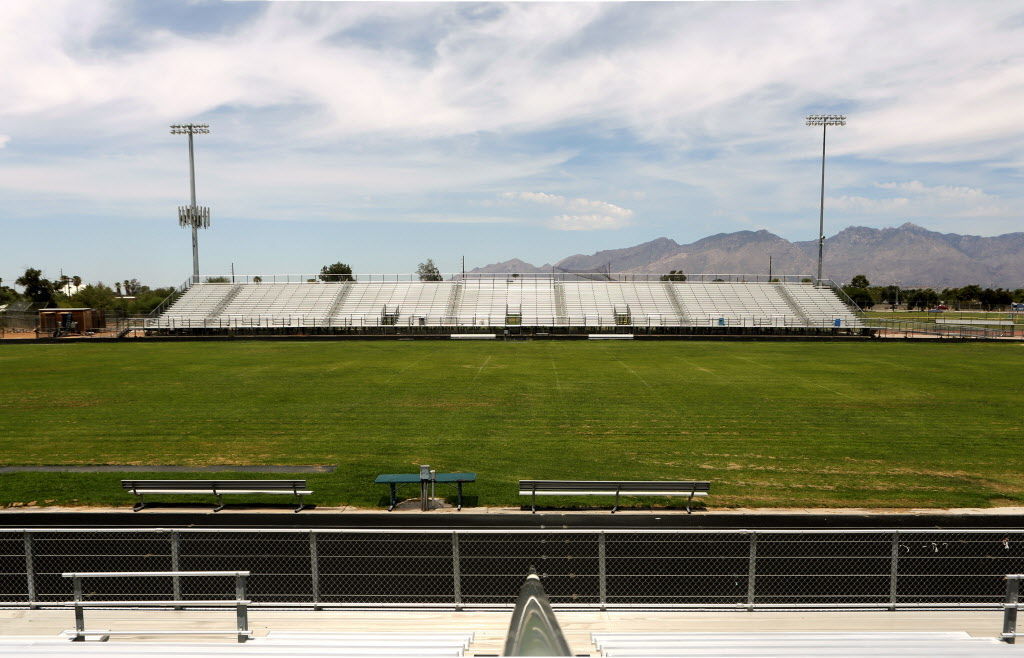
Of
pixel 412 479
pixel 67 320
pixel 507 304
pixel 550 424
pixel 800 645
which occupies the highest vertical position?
pixel 507 304

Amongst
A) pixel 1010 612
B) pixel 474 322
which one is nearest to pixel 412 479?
pixel 1010 612

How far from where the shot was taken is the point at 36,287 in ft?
271

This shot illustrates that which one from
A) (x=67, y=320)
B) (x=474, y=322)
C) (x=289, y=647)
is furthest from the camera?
(x=474, y=322)

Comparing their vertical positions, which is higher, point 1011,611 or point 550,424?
point 1011,611

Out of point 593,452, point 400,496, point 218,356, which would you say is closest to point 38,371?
point 218,356

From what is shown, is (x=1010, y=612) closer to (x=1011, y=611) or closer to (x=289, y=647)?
(x=1011, y=611)

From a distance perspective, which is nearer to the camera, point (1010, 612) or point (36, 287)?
point (1010, 612)

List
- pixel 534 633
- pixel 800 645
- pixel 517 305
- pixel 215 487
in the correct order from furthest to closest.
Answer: pixel 517 305 < pixel 215 487 < pixel 800 645 < pixel 534 633

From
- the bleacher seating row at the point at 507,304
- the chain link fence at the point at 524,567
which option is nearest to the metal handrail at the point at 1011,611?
the chain link fence at the point at 524,567

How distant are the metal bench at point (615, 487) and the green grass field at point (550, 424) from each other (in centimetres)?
44

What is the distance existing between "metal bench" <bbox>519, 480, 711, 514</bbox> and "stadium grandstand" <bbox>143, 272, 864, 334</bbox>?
40.8 metres

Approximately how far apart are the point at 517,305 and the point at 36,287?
67423 millimetres

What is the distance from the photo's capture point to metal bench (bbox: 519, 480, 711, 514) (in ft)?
36.7

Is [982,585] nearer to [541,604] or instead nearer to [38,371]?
[541,604]
